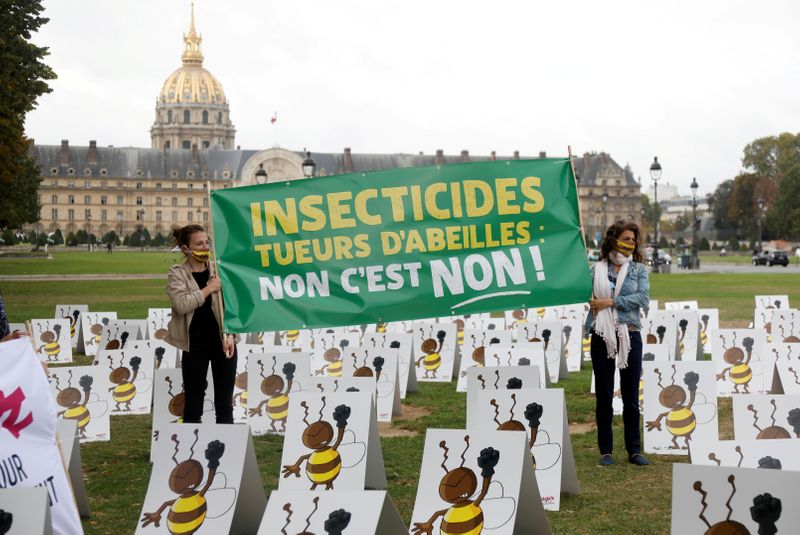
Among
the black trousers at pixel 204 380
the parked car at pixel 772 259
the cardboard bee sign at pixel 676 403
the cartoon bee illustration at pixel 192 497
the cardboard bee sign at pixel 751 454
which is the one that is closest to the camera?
the cardboard bee sign at pixel 751 454

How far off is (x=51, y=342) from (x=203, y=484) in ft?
33.5

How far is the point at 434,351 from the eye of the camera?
1408 cm

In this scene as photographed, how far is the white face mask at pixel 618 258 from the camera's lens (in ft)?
27.1

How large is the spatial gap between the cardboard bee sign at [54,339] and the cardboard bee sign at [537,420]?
32.2 ft

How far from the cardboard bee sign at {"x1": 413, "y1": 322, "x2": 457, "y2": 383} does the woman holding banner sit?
21.4ft

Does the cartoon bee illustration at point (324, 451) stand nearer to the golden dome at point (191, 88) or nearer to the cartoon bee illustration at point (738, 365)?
the cartoon bee illustration at point (738, 365)

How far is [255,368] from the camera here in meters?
10.1

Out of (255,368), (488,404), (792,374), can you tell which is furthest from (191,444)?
(792,374)

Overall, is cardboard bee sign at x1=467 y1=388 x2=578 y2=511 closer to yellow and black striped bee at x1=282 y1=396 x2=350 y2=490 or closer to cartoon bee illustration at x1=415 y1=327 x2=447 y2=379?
yellow and black striped bee at x1=282 y1=396 x2=350 y2=490

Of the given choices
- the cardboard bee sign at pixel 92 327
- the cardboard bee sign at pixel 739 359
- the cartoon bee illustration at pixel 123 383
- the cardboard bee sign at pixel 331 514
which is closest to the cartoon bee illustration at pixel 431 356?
the cardboard bee sign at pixel 739 359

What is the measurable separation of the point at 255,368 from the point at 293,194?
12.0ft

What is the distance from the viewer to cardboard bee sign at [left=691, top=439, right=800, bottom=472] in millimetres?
5738

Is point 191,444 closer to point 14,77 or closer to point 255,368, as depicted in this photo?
point 255,368

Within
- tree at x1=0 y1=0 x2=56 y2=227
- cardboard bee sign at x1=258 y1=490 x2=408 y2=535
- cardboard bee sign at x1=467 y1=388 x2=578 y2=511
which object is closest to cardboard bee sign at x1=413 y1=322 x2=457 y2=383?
cardboard bee sign at x1=467 y1=388 x2=578 y2=511
